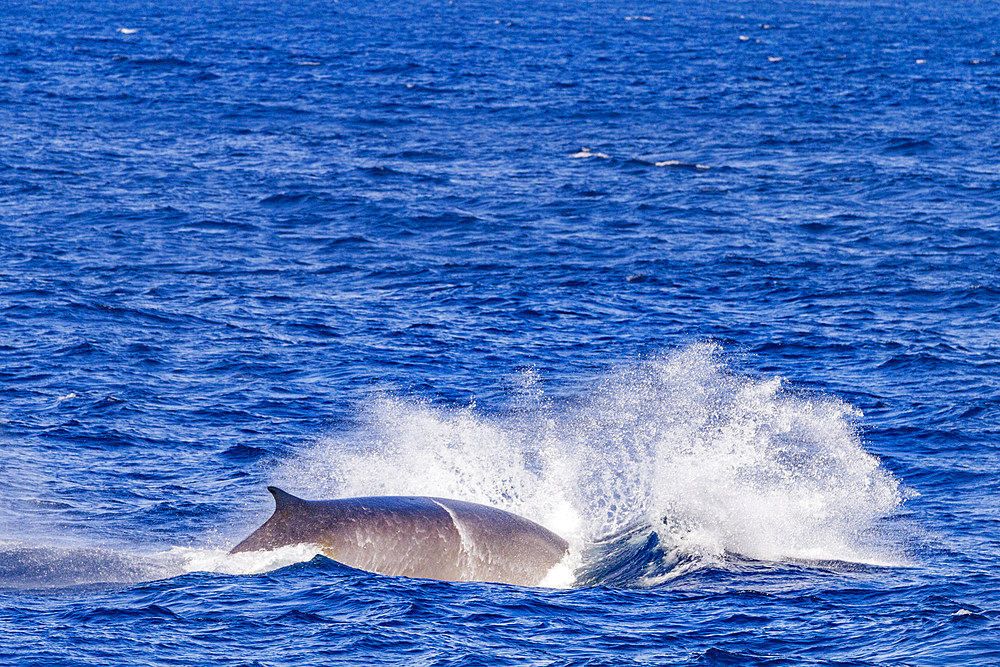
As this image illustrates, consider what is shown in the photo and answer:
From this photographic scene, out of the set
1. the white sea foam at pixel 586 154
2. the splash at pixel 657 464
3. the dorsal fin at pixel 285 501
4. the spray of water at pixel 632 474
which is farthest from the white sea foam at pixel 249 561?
the white sea foam at pixel 586 154

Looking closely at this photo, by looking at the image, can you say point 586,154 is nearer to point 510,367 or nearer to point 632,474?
point 510,367

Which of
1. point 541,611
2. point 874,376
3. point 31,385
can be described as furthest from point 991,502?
point 31,385

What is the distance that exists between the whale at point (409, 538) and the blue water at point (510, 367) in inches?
13.5

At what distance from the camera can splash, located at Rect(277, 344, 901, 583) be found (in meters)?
21.9

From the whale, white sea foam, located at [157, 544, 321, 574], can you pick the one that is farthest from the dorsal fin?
white sea foam, located at [157, 544, 321, 574]

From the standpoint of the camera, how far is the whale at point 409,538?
1894cm

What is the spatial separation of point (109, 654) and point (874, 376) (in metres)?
19.3

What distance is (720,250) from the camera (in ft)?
132

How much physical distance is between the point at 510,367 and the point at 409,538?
11.5 metres

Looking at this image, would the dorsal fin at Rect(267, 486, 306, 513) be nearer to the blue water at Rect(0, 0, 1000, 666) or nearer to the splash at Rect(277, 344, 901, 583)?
the blue water at Rect(0, 0, 1000, 666)

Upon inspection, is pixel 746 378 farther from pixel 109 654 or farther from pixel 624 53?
pixel 624 53

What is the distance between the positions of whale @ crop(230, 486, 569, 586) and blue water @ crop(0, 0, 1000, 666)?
343mm

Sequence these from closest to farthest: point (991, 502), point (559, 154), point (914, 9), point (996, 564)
A: point (996, 564), point (991, 502), point (559, 154), point (914, 9)

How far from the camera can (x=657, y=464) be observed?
25.8 meters
